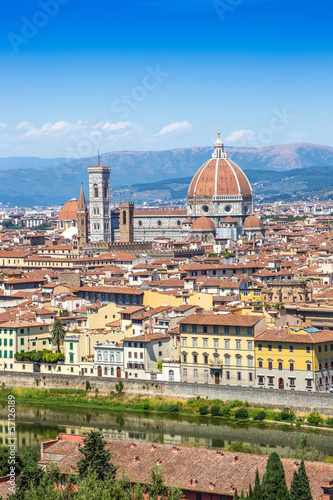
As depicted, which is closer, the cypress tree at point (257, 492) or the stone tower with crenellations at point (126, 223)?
the cypress tree at point (257, 492)

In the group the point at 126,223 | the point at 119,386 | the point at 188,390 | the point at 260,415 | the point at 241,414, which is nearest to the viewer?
the point at 260,415

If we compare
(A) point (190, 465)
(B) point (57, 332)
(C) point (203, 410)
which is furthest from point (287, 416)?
(B) point (57, 332)

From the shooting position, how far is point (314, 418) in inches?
1626

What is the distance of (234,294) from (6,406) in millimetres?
17918

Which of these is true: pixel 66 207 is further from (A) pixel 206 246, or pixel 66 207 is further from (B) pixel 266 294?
(B) pixel 266 294

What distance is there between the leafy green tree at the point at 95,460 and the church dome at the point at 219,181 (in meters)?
105

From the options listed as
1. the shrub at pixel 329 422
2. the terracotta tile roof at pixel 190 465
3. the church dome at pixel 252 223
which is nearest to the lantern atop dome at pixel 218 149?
the church dome at pixel 252 223

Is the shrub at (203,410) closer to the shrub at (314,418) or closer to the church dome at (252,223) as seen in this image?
the shrub at (314,418)

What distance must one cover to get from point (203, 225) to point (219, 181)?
45.0ft

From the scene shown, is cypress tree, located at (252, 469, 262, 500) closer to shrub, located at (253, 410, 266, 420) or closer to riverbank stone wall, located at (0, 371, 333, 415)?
riverbank stone wall, located at (0, 371, 333, 415)

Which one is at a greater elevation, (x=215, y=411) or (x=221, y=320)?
(x=221, y=320)

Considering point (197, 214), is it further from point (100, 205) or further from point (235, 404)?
point (235, 404)

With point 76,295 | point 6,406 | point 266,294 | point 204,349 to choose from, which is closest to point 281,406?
point 204,349

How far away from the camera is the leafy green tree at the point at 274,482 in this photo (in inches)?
1072
